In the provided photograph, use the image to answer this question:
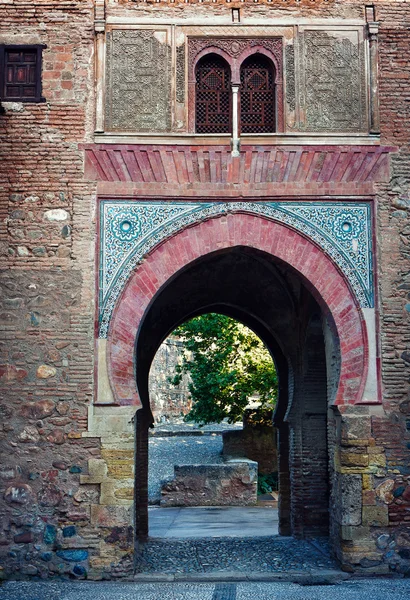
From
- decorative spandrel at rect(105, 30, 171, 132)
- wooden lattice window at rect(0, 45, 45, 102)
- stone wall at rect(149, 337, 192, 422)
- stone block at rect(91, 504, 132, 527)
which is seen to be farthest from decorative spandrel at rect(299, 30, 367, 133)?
stone wall at rect(149, 337, 192, 422)

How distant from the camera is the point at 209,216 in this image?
313 inches

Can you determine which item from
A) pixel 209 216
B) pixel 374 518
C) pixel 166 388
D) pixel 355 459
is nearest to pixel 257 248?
pixel 209 216

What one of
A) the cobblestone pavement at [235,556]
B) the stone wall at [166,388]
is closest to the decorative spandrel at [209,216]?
the cobblestone pavement at [235,556]

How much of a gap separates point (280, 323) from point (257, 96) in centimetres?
370

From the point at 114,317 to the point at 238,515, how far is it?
22.7ft

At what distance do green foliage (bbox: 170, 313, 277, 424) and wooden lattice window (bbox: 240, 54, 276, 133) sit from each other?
28.8ft

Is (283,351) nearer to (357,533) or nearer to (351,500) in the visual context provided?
(351,500)

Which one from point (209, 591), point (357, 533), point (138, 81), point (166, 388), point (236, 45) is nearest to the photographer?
point (209, 591)

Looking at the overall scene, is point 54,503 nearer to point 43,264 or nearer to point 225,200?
point 43,264

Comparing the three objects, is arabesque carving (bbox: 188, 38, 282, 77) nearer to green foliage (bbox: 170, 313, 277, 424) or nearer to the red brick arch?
the red brick arch

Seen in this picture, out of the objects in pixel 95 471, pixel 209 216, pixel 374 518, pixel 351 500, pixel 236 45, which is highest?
pixel 236 45

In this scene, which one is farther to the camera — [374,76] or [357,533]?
[374,76]

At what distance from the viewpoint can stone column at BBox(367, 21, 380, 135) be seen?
8.07 metres

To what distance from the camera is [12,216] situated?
7.86 meters
